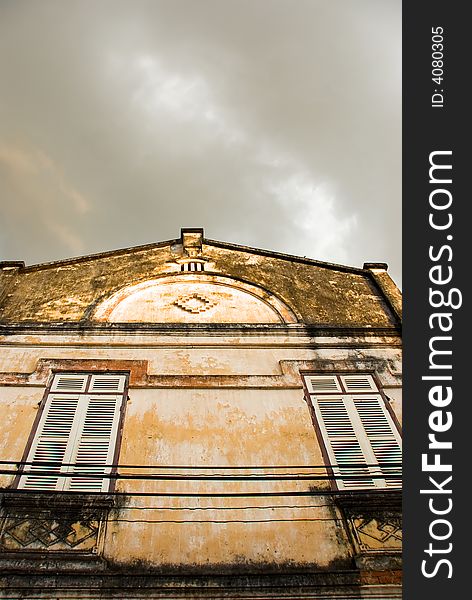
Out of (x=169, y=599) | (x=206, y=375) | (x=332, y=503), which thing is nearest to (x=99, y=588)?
(x=169, y=599)

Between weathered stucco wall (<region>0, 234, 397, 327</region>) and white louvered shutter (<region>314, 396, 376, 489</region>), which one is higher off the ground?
weathered stucco wall (<region>0, 234, 397, 327</region>)

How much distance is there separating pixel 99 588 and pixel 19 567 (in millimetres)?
1012

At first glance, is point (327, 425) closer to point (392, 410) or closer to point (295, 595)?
point (392, 410)

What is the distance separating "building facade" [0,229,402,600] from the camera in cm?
720

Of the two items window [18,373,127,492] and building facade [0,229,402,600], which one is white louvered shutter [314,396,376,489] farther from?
window [18,373,127,492]

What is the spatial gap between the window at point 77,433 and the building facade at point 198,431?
27 mm

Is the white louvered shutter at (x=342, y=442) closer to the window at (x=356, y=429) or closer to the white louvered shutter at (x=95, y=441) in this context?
the window at (x=356, y=429)

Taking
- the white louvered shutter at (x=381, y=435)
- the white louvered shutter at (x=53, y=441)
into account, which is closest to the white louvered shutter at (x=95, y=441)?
the white louvered shutter at (x=53, y=441)

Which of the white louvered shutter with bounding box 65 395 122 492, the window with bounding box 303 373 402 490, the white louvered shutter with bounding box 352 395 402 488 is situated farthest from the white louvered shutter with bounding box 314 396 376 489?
the white louvered shutter with bounding box 65 395 122 492

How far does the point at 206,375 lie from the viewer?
10.2 m

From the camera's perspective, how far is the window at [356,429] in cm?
850

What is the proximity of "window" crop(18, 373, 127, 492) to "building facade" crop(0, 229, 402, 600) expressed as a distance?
0.03 m

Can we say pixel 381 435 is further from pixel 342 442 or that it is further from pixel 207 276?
pixel 207 276

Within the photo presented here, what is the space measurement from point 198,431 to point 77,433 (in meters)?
1.77
